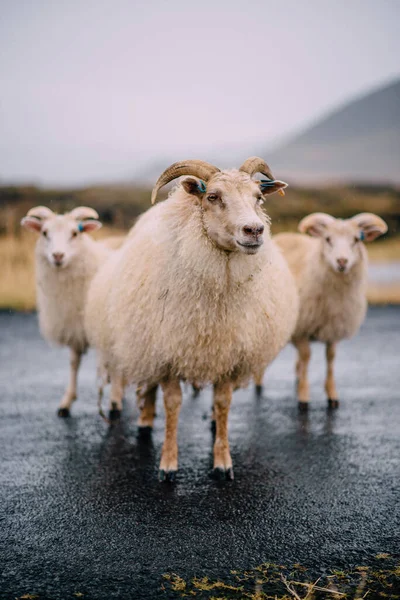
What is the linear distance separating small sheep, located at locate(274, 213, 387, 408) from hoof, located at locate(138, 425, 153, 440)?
1.99 m

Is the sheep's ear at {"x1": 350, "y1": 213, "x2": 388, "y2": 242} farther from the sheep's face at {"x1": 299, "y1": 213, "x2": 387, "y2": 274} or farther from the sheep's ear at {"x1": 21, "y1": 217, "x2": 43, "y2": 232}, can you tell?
the sheep's ear at {"x1": 21, "y1": 217, "x2": 43, "y2": 232}

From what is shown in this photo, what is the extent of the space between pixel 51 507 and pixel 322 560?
1991 millimetres

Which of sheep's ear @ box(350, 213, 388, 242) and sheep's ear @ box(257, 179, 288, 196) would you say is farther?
sheep's ear @ box(350, 213, 388, 242)

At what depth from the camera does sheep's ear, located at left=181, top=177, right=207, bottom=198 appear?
172 inches

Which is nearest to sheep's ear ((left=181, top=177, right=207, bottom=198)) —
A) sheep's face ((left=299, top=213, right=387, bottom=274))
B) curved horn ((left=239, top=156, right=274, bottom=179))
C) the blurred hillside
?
curved horn ((left=239, top=156, right=274, bottom=179))

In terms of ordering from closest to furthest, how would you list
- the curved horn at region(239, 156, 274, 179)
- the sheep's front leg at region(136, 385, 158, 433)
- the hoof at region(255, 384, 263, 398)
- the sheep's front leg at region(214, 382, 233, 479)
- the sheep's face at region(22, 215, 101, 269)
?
1. the curved horn at region(239, 156, 274, 179)
2. the sheep's front leg at region(214, 382, 233, 479)
3. the sheep's front leg at region(136, 385, 158, 433)
4. the sheep's face at region(22, 215, 101, 269)
5. the hoof at region(255, 384, 263, 398)

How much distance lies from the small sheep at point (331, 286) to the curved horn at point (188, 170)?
2.63 metres

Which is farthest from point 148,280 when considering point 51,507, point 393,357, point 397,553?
point 393,357

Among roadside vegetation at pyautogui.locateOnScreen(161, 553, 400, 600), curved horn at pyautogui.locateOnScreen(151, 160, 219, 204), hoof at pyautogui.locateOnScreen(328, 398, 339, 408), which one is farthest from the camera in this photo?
hoof at pyautogui.locateOnScreen(328, 398, 339, 408)

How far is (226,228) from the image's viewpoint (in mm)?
4227

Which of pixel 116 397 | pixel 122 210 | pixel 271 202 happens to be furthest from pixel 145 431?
pixel 271 202

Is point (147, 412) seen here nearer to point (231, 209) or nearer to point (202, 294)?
point (202, 294)

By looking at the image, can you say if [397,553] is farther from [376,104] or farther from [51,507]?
[376,104]

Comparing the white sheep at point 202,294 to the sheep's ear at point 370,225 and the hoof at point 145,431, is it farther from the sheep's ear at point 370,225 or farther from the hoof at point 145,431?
the sheep's ear at point 370,225
